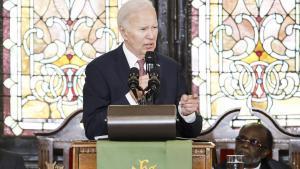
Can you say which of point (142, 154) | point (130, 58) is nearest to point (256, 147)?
point (130, 58)

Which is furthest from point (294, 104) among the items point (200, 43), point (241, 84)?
point (200, 43)

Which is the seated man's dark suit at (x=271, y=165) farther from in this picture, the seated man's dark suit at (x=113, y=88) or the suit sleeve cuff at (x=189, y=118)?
the suit sleeve cuff at (x=189, y=118)

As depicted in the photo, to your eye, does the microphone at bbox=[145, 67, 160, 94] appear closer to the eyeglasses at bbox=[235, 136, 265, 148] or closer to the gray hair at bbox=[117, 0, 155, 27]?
the gray hair at bbox=[117, 0, 155, 27]

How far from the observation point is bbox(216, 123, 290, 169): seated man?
17.6 ft

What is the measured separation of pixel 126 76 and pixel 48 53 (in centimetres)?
310

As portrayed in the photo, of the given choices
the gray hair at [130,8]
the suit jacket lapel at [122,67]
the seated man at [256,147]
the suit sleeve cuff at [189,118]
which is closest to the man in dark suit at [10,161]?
the suit jacket lapel at [122,67]

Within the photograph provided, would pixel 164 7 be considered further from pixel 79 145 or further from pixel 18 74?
pixel 79 145

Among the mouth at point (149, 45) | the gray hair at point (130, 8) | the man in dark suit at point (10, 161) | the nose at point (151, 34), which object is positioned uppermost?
the gray hair at point (130, 8)

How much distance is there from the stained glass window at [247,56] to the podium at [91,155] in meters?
3.61

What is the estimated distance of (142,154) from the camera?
267cm

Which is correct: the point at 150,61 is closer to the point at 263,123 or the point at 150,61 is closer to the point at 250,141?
the point at 250,141

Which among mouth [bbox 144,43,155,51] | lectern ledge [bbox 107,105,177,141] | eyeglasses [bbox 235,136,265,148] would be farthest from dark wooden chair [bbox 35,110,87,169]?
lectern ledge [bbox 107,105,177,141]

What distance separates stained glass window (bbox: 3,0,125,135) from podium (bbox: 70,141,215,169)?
361 centimetres

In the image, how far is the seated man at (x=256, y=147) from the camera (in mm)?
5371
